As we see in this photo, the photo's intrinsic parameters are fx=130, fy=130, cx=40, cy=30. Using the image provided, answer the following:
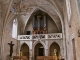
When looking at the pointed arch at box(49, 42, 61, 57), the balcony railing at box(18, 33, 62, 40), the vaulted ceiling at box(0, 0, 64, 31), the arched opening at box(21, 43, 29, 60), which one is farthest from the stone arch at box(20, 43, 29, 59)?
the pointed arch at box(49, 42, 61, 57)

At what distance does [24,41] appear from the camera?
16.0 meters

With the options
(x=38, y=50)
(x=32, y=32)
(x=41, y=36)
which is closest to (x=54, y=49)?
(x=38, y=50)

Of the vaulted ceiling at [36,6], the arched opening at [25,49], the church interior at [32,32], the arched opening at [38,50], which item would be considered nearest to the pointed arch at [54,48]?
the church interior at [32,32]

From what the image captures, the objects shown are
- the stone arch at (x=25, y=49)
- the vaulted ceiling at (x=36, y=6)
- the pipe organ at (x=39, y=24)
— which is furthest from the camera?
the stone arch at (x=25, y=49)

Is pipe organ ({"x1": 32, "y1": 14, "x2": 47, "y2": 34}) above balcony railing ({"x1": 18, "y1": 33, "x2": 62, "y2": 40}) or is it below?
above

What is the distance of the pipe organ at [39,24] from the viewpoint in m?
16.5

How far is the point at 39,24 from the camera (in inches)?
655

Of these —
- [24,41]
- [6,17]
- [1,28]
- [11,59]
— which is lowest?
[11,59]

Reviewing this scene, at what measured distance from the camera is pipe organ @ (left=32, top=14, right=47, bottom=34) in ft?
54.3

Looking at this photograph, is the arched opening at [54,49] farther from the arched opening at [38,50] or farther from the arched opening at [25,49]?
the arched opening at [25,49]

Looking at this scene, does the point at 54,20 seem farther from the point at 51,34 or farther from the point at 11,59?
the point at 11,59

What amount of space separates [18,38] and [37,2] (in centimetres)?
508

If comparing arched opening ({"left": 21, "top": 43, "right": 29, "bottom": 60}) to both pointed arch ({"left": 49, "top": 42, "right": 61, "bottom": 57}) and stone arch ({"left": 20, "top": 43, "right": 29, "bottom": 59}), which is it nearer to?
stone arch ({"left": 20, "top": 43, "right": 29, "bottom": 59})

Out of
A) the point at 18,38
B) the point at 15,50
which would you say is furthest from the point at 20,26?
the point at 15,50
